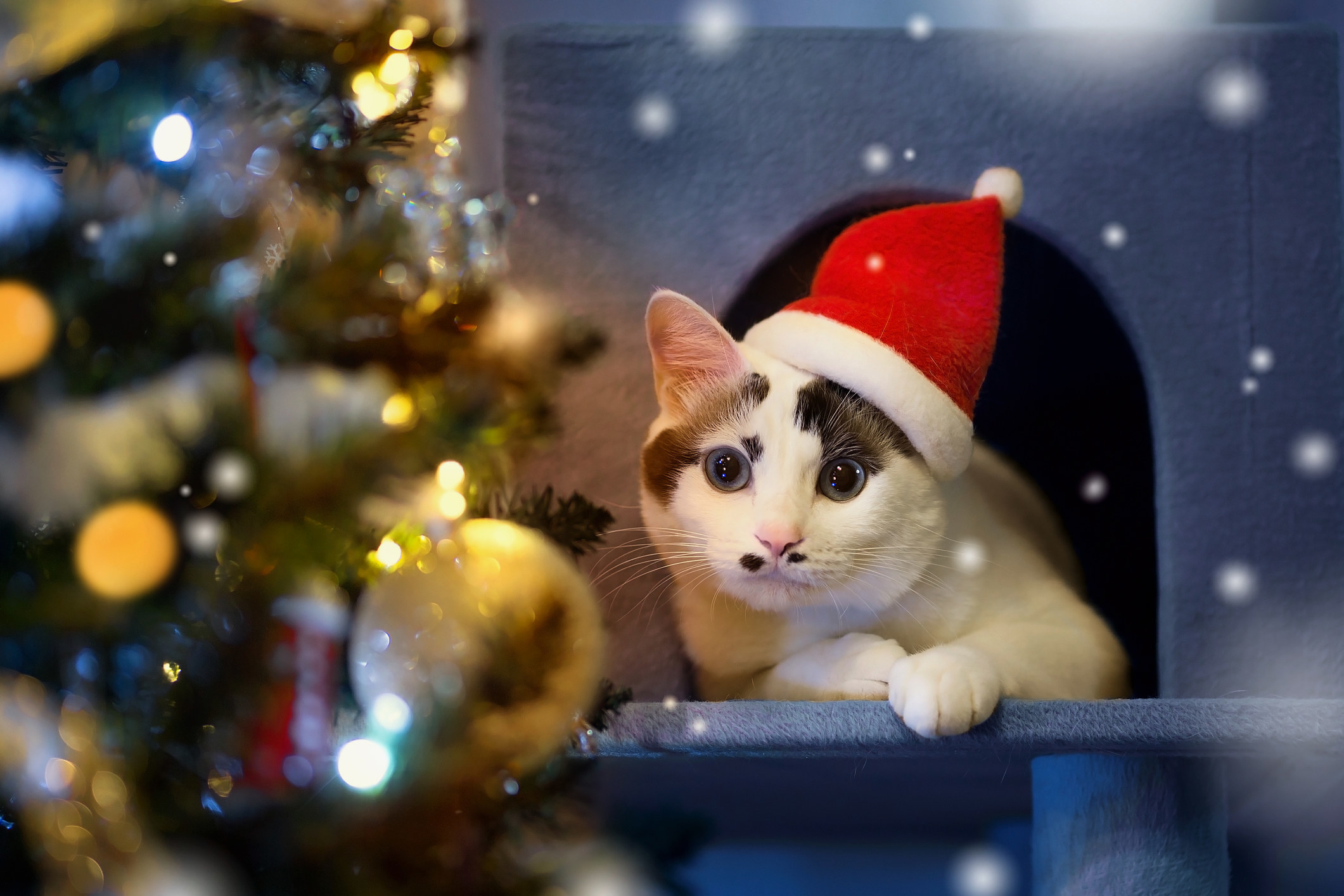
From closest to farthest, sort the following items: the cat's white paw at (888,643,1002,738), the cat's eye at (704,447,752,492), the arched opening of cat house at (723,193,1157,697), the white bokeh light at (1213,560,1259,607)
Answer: the cat's white paw at (888,643,1002,738) < the cat's eye at (704,447,752,492) < the white bokeh light at (1213,560,1259,607) < the arched opening of cat house at (723,193,1157,697)

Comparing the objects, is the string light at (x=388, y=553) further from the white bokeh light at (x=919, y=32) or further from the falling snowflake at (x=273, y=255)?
the white bokeh light at (x=919, y=32)

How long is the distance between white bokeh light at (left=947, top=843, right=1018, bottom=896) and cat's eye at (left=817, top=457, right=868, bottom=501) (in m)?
0.77

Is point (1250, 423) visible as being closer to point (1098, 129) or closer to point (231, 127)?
point (1098, 129)

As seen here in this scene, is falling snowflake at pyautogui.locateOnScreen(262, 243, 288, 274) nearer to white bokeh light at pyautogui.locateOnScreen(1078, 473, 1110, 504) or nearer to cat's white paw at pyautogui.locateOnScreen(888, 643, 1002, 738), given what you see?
Result: cat's white paw at pyautogui.locateOnScreen(888, 643, 1002, 738)

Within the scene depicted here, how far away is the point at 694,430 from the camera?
106 centimetres

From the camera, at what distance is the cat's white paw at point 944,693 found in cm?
80

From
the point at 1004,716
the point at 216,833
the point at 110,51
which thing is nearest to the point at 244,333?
the point at 110,51

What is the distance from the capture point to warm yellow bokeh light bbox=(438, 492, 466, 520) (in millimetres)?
846

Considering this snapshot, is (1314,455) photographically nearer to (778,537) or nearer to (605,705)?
(778,537)

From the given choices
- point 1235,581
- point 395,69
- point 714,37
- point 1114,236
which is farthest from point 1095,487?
point 395,69

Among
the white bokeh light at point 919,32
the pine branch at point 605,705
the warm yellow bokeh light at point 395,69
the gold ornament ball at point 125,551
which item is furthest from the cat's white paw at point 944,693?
the white bokeh light at point 919,32

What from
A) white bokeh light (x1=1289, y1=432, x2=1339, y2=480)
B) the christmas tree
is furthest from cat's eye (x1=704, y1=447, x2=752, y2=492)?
white bokeh light (x1=1289, y1=432, x2=1339, y2=480)

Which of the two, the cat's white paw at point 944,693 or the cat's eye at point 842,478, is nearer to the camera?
the cat's white paw at point 944,693

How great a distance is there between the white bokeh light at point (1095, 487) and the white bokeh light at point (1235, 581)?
10.6 inches
